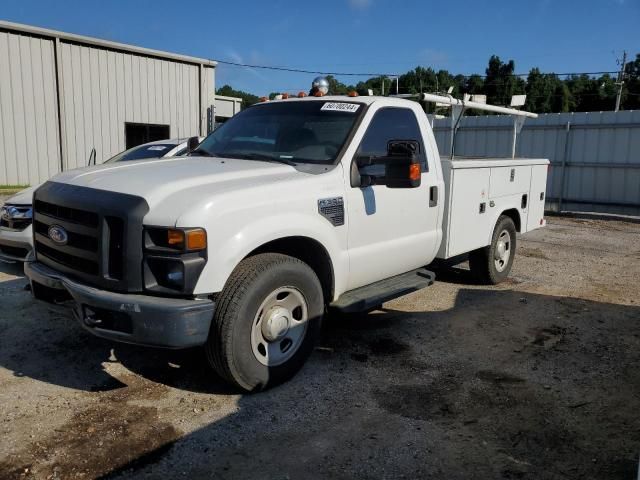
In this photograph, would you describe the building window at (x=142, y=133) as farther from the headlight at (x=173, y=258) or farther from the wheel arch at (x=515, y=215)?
the headlight at (x=173, y=258)

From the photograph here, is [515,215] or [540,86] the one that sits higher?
[540,86]

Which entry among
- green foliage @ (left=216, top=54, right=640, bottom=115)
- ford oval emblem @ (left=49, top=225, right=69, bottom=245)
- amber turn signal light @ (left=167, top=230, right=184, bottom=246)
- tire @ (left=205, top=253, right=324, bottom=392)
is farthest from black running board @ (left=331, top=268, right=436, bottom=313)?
green foliage @ (left=216, top=54, right=640, bottom=115)

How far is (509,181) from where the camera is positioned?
6617mm

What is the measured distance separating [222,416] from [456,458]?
1418 mm

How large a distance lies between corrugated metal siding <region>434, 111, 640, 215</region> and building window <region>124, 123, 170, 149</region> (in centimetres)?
963

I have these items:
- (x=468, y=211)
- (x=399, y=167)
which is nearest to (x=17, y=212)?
(x=399, y=167)

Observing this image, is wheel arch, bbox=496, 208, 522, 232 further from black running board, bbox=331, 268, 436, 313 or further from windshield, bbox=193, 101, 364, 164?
windshield, bbox=193, 101, 364, 164

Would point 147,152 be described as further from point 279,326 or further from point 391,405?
point 391,405

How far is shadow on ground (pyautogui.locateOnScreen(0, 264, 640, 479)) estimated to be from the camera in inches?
120

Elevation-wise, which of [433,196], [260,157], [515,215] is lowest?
[515,215]

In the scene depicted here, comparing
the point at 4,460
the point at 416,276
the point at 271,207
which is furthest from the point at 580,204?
the point at 4,460

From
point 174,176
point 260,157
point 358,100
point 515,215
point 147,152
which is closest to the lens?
point 174,176

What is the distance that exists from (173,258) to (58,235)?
3.28ft

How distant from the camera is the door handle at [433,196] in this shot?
5156mm
